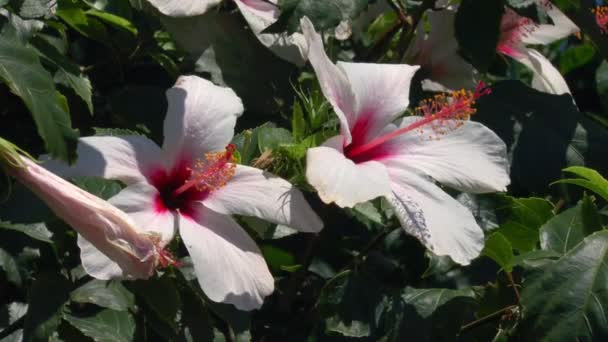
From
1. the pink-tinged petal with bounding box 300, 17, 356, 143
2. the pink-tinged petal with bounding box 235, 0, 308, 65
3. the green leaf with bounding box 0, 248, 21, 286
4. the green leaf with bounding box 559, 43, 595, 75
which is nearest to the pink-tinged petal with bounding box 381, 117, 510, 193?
the pink-tinged petal with bounding box 300, 17, 356, 143

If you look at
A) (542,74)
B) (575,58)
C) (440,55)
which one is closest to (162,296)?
(440,55)

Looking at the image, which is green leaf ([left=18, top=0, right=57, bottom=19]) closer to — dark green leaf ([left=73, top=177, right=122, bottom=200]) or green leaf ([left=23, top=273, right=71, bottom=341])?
dark green leaf ([left=73, top=177, right=122, bottom=200])

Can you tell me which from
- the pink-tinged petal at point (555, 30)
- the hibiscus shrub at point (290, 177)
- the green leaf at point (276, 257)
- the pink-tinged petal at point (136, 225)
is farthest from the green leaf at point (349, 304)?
the pink-tinged petal at point (555, 30)

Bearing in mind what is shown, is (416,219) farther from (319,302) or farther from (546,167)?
(546,167)

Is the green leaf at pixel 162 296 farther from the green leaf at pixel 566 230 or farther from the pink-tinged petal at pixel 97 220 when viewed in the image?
the green leaf at pixel 566 230

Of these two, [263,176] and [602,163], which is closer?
[263,176]

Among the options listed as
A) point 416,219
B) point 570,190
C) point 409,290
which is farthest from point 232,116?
point 570,190
